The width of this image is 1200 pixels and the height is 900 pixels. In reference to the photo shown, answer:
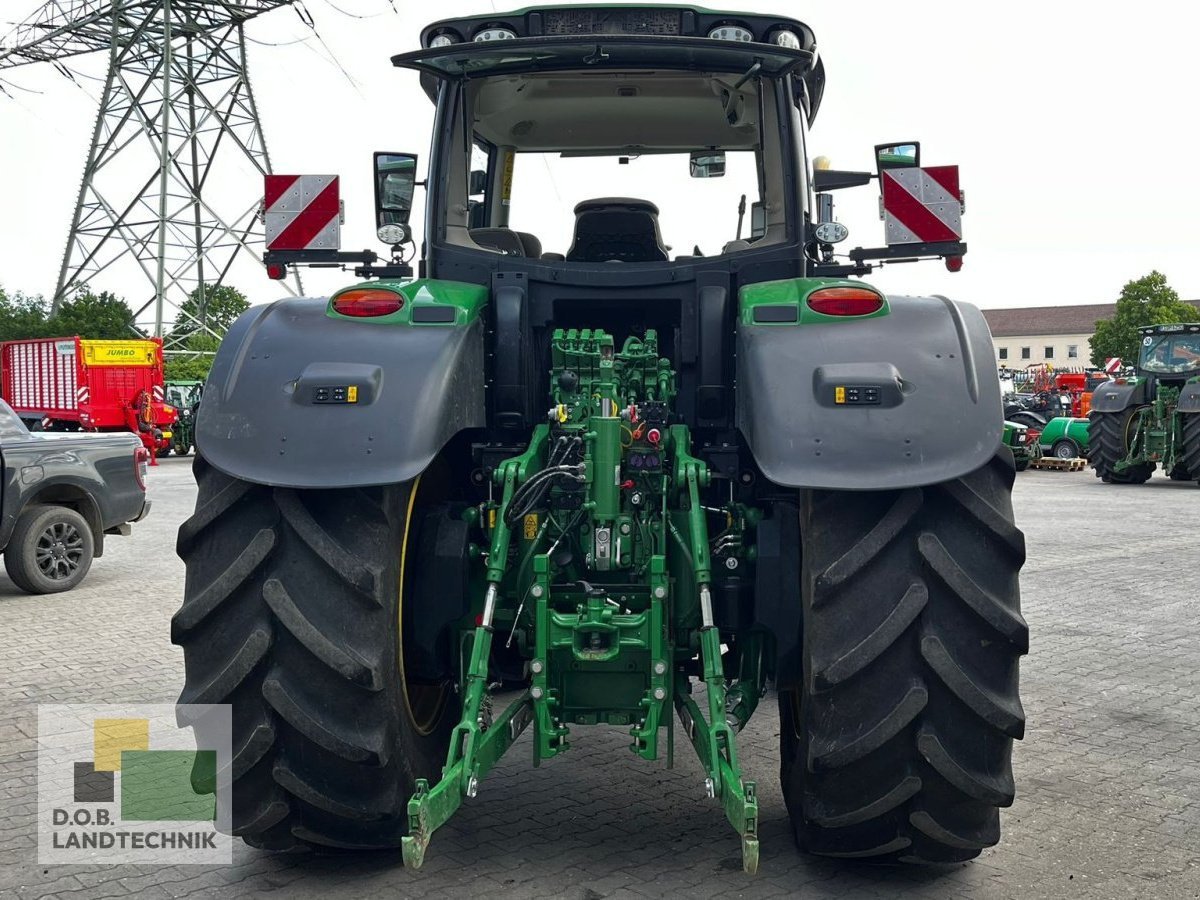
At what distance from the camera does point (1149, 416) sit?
22219mm

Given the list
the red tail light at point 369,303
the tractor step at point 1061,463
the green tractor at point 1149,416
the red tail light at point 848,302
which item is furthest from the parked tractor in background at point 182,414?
the red tail light at point 848,302

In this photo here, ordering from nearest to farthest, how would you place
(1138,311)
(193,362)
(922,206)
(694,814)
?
(694,814), (922,206), (193,362), (1138,311)

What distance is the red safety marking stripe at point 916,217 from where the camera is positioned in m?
4.46

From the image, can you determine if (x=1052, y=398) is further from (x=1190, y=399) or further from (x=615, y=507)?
(x=615, y=507)

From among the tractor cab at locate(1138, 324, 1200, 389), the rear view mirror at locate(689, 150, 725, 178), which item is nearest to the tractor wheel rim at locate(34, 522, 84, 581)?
the rear view mirror at locate(689, 150, 725, 178)

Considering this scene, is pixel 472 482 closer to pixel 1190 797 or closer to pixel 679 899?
pixel 679 899

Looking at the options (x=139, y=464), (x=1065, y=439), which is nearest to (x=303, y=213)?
(x=139, y=464)

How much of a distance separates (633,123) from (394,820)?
2.94 meters

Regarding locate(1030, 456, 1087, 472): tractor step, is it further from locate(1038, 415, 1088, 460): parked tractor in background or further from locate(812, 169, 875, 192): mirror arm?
locate(812, 169, 875, 192): mirror arm

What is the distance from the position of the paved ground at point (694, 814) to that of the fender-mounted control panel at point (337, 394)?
59.2 inches

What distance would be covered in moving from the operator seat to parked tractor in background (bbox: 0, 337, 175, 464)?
24.1 metres

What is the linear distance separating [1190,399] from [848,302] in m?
19.4

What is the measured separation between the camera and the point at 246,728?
134 inches

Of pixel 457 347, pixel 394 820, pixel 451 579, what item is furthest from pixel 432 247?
pixel 394 820
